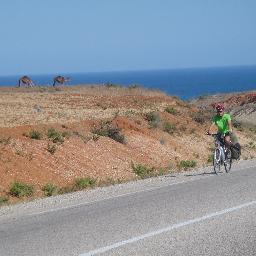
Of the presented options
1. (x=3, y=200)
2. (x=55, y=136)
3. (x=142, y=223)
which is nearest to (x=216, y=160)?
(x=3, y=200)

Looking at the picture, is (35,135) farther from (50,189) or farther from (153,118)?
(153,118)

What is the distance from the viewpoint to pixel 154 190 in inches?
599

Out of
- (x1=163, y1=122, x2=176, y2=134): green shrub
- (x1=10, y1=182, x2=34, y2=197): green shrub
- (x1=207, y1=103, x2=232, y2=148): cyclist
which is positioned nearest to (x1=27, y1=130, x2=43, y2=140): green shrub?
(x1=10, y1=182, x2=34, y2=197): green shrub

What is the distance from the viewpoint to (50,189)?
1747cm

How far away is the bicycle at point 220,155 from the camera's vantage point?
1817 centimetres

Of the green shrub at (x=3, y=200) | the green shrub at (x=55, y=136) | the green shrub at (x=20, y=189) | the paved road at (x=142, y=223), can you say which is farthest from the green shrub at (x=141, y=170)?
the green shrub at (x=3, y=200)

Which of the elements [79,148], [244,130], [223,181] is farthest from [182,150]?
[223,181]

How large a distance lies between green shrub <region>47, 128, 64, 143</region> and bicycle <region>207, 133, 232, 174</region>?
673cm

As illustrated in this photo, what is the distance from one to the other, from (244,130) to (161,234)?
30.7 meters

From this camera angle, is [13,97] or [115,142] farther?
[13,97]

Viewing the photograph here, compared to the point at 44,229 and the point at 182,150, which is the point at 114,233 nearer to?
the point at 44,229

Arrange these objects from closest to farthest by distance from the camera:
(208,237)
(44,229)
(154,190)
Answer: (208,237) < (44,229) < (154,190)

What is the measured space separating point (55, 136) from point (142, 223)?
42.7 ft

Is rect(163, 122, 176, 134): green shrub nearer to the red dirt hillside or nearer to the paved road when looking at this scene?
the red dirt hillside
